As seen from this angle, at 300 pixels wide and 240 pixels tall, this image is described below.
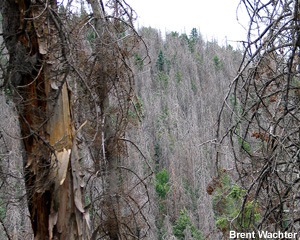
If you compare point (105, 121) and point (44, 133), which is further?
point (105, 121)

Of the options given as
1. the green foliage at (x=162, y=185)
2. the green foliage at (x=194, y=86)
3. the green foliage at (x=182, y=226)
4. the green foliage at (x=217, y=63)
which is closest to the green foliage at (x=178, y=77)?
the green foliage at (x=194, y=86)

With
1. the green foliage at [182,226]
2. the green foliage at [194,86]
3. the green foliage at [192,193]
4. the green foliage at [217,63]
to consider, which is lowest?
the green foliage at [182,226]

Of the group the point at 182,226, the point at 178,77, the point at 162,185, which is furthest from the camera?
the point at 178,77

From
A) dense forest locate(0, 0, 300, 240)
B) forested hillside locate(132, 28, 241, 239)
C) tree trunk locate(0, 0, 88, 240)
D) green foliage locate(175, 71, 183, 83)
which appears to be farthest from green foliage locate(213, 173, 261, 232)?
green foliage locate(175, 71, 183, 83)

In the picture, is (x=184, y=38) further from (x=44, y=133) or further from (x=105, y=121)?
(x=44, y=133)

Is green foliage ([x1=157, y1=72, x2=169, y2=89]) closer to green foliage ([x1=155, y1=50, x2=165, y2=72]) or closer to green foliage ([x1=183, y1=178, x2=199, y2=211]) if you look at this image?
green foliage ([x1=155, y1=50, x2=165, y2=72])

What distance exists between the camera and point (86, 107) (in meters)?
4.57

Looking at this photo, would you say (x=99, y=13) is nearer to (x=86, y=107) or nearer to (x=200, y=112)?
(x=86, y=107)

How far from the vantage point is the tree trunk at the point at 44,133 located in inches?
124

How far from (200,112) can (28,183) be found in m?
53.3

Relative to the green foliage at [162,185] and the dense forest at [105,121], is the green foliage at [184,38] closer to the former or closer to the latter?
the green foliage at [162,185]

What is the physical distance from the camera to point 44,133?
3266mm

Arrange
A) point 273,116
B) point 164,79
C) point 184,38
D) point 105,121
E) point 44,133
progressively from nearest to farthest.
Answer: point 273,116
point 44,133
point 105,121
point 164,79
point 184,38

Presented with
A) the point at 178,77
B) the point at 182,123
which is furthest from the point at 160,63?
the point at 182,123
